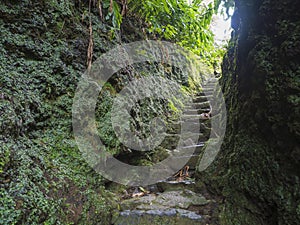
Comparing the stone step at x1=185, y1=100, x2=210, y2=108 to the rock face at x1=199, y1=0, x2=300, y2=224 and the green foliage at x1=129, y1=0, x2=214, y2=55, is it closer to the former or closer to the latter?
the green foliage at x1=129, y1=0, x2=214, y2=55

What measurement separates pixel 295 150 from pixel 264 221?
0.62 m

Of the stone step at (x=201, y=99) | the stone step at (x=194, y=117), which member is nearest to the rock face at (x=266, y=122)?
the stone step at (x=194, y=117)

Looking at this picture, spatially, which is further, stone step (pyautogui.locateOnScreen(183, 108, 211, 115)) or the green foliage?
stone step (pyautogui.locateOnScreen(183, 108, 211, 115))

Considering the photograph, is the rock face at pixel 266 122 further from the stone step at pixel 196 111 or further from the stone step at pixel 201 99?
the stone step at pixel 201 99

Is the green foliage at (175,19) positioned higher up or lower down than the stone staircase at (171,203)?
higher up

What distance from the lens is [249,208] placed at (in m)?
1.62

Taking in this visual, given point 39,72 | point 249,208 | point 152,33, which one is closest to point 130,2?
point 152,33

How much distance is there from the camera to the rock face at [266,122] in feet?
4.20

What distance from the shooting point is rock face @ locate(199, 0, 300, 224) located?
128 cm

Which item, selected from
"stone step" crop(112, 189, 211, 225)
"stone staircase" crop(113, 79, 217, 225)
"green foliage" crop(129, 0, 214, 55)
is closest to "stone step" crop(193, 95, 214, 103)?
"green foliage" crop(129, 0, 214, 55)

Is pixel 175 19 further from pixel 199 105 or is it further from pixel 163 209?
pixel 163 209

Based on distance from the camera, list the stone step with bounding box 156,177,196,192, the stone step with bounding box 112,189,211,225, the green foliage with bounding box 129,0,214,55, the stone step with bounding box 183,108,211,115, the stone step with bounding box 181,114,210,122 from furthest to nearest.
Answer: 1. the stone step with bounding box 183,108,211,115
2. the stone step with bounding box 181,114,210,122
3. the green foliage with bounding box 129,0,214,55
4. the stone step with bounding box 156,177,196,192
5. the stone step with bounding box 112,189,211,225

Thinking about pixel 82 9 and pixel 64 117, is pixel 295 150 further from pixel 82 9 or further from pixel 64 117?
pixel 82 9

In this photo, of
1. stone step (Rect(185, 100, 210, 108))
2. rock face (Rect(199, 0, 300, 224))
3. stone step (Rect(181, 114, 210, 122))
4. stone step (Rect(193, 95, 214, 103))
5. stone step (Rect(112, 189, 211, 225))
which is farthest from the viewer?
stone step (Rect(193, 95, 214, 103))
